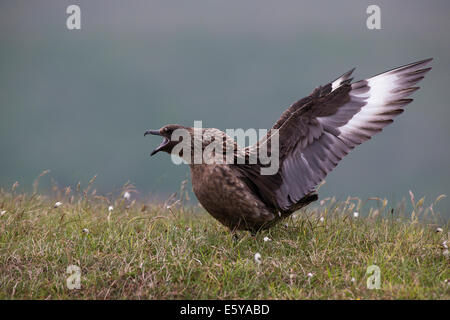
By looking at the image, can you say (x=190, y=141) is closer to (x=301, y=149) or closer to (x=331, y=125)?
(x=301, y=149)

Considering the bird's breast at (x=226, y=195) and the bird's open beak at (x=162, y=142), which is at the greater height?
the bird's open beak at (x=162, y=142)

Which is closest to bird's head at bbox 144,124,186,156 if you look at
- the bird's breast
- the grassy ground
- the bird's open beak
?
the bird's open beak

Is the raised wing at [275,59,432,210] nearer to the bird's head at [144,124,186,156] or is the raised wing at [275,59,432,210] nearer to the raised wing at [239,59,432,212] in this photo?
the raised wing at [239,59,432,212]

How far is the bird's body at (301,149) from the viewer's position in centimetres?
444

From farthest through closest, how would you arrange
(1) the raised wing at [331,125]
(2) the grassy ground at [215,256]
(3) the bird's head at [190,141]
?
1. (3) the bird's head at [190,141]
2. (1) the raised wing at [331,125]
3. (2) the grassy ground at [215,256]

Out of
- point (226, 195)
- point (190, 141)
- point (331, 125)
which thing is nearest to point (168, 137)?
point (190, 141)

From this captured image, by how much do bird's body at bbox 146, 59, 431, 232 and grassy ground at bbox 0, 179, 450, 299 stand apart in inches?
11.5

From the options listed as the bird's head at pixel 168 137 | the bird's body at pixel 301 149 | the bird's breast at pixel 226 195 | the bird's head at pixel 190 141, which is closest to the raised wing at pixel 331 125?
the bird's body at pixel 301 149

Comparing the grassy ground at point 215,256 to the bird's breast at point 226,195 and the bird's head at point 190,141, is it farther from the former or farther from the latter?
the bird's head at point 190,141

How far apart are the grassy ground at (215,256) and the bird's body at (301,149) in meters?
0.29
